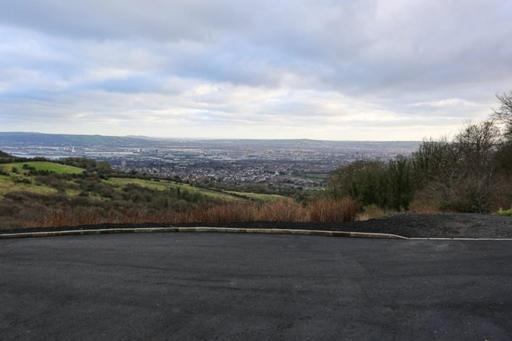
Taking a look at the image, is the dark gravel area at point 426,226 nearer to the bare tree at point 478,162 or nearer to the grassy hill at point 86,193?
the bare tree at point 478,162

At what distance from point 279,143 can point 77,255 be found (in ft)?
435

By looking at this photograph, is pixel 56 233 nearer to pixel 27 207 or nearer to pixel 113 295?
pixel 113 295

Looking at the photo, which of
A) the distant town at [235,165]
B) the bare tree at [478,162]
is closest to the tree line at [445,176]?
the bare tree at [478,162]

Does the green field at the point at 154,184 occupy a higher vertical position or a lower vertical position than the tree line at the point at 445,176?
lower

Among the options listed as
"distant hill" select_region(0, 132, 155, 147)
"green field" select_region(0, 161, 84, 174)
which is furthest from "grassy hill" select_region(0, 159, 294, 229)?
"distant hill" select_region(0, 132, 155, 147)

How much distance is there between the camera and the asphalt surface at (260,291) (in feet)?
17.0

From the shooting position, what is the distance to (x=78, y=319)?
5586 millimetres

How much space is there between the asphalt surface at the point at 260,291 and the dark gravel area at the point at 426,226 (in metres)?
1.11

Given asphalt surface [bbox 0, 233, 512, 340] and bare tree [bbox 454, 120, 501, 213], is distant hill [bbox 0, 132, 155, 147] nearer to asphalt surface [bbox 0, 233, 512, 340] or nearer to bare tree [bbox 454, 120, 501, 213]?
bare tree [bbox 454, 120, 501, 213]

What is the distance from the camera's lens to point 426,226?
12031 millimetres

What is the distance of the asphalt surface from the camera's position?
17.0 ft

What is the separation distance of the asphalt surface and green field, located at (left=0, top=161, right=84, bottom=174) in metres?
42.7

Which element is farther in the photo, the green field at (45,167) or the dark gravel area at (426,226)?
the green field at (45,167)

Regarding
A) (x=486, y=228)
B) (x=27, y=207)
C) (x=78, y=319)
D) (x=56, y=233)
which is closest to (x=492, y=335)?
(x=78, y=319)
